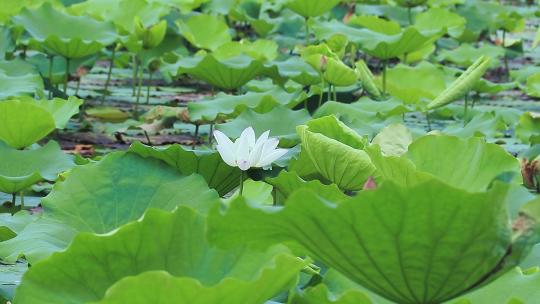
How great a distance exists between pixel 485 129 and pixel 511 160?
1309 millimetres

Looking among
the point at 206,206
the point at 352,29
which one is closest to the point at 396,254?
the point at 206,206

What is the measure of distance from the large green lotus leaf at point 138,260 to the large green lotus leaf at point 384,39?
2554mm

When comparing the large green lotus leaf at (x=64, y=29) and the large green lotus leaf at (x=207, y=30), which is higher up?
the large green lotus leaf at (x=64, y=29)

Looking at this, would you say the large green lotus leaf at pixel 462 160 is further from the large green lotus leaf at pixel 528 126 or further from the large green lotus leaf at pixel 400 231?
the large green lotus leaf at pixel 528 126

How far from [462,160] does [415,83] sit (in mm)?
2177

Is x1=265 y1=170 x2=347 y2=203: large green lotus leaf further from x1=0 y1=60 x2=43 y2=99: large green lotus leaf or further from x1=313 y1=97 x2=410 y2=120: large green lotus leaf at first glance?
x1=0 y1=60 x2=43 y2=99: large green lotus leaf

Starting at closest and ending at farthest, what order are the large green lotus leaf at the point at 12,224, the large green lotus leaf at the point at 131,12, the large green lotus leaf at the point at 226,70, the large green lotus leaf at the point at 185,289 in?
the large green lotus leaf at the point at 185,289 < the large green lotus leaf at the point at 12,224 < the large green lotus leaf at the point at 226,70 < the large green lotus leaf at the point at 131,12

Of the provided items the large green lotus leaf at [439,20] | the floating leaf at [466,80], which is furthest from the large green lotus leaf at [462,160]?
the large green lotus leaf at [439,20]

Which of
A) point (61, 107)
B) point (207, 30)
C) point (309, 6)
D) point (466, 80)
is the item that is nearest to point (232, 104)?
point (61, 107)

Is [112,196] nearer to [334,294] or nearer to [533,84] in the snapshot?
[334,294]

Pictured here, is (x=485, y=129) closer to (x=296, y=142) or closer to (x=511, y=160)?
(x=296, y=142)

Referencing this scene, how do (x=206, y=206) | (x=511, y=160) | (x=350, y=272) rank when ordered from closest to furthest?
(x=350, y=272)
(x=511, y=160)
(x=206, y=206)

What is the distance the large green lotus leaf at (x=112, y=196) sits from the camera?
1472 mm

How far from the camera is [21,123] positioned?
232 centimetres
